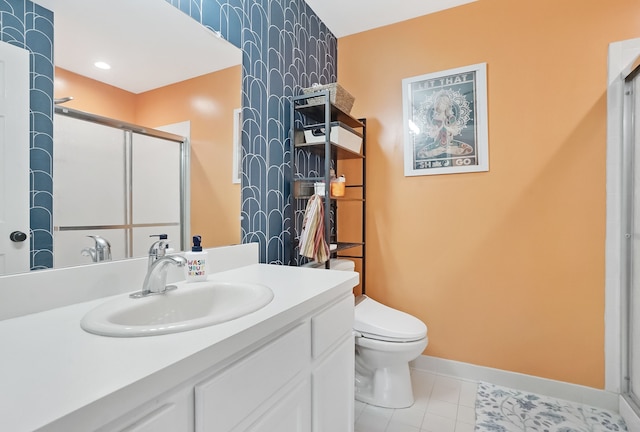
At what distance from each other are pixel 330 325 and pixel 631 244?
1.63 meters

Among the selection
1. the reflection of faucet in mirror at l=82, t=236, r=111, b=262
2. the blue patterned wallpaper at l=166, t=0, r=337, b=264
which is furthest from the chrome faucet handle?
the blue patterned wallpaper at l=166, t=0, r=337, b=264

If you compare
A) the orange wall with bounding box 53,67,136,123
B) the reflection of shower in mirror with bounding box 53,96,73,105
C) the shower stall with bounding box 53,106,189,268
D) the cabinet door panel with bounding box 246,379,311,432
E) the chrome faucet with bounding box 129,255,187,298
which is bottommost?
the cabinet door panel with bounding box 246,379,311,432

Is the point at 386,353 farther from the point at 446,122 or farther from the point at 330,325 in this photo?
the point at 446,122

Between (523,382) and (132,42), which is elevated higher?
(132,42)

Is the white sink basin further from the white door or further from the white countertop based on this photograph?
the white door

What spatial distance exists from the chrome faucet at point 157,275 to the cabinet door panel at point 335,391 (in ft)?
1.75

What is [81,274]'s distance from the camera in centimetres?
91

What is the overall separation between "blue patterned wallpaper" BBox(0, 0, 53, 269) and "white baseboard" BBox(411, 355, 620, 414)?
2.10m

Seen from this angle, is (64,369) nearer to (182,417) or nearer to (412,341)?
(182,417)

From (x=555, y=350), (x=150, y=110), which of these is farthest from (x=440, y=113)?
(x=150, y=110)

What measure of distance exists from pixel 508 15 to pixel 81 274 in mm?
2460

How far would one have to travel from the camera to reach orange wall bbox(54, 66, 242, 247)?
960mm

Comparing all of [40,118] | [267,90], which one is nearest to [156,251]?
[40,118]

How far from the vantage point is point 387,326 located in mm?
1707
